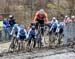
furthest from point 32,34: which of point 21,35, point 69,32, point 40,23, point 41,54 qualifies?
point 69,32

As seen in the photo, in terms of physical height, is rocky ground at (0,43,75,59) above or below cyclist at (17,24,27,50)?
below

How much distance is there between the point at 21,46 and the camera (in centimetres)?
1902

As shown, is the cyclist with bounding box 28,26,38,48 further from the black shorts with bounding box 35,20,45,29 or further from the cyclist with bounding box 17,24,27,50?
the black shorts with bounding box 35,20,45,29

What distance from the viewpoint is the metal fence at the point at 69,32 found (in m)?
20.3

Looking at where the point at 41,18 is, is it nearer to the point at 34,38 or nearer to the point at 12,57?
the point at 34,38

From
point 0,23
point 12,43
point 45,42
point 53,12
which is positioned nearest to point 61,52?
point 45,42

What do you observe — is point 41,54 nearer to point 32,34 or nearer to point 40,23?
point 32,34

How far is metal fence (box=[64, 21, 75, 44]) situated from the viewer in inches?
798

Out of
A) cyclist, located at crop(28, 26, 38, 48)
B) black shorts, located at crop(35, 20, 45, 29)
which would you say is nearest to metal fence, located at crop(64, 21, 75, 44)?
black shorts, located at crop(35, 20, 45, 29)

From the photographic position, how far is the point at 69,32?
2041 centimetres

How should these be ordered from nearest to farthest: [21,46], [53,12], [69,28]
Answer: [21,46] < [69,28] < [53,12]

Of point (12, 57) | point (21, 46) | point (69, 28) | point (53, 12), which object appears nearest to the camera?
point (12, 57)

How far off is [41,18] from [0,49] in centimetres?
269

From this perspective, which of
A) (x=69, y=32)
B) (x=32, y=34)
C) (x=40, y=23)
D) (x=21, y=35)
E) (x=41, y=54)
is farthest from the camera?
(x=69, y=32)
